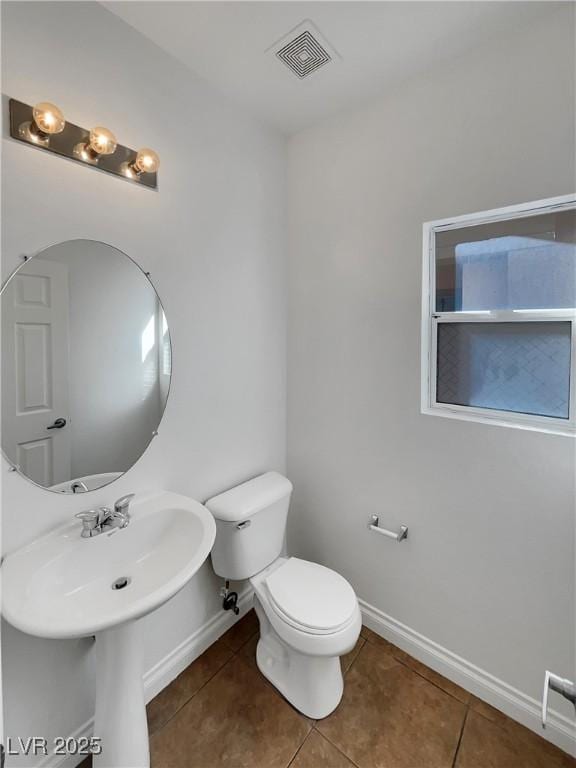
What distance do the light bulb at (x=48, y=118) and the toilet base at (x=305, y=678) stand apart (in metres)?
1.85

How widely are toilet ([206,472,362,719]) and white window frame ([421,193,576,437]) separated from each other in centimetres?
85

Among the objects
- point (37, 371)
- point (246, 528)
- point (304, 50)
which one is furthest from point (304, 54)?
point (246, 528)

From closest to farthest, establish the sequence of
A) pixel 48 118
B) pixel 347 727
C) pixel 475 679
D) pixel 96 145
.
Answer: pixel 48 118 < pixel 96 145 < pixel 347 727 < pixel 475 679

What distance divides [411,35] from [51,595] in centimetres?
220

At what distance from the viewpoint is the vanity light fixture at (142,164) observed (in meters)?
1.28

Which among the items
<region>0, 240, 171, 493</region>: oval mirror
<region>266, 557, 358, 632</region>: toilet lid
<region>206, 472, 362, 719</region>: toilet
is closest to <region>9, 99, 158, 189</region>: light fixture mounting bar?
<region>0, 240, 171, 493</region>: oval mirror

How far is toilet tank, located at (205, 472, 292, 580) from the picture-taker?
1.58 meters

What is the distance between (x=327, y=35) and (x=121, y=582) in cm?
207

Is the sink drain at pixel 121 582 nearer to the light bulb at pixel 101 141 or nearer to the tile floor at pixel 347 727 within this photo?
the tile floor at pixel 347 727

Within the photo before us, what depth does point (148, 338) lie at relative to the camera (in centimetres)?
142

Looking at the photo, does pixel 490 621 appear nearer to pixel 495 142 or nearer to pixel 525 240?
pixel 525 240

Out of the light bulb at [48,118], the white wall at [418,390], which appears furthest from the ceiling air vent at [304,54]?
the light bulb at [48,118]

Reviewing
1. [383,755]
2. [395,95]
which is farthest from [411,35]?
[383,755]

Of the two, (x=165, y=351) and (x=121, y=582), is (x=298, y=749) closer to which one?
(x=121, y=582)
